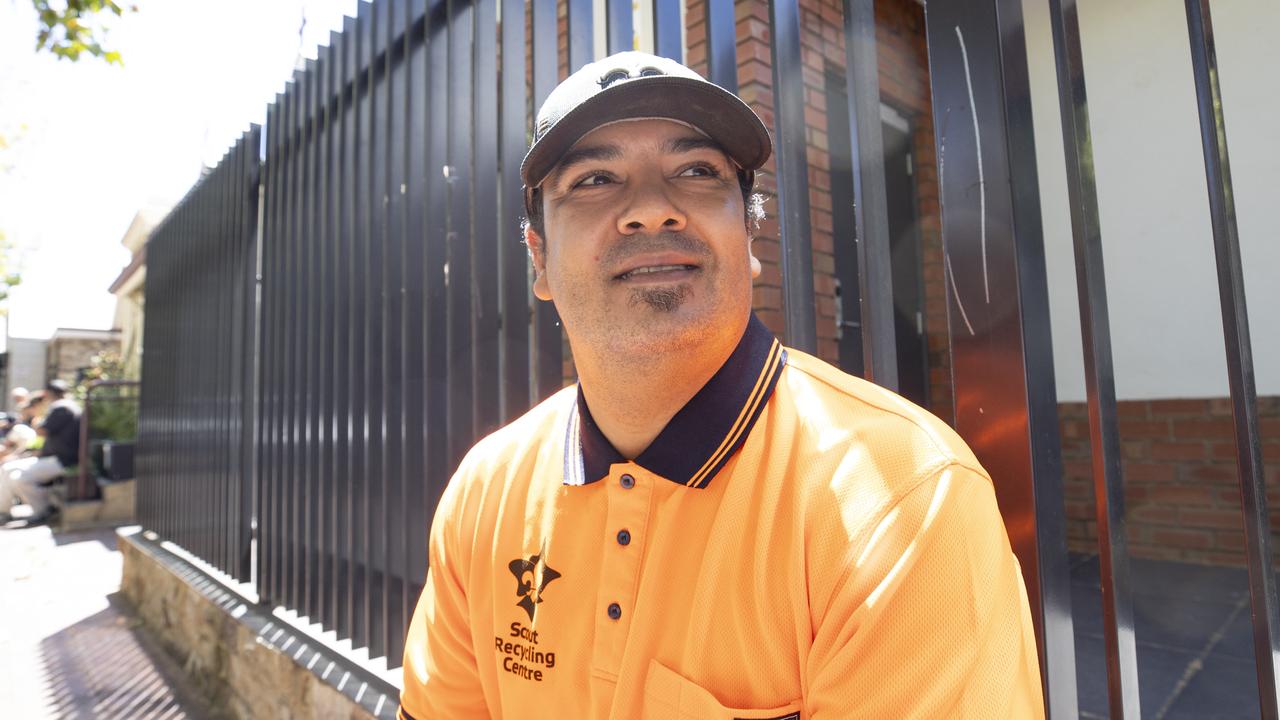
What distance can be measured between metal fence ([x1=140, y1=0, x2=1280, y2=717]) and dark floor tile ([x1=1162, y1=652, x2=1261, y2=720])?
1.69 m

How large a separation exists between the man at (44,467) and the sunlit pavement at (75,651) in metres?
3.14

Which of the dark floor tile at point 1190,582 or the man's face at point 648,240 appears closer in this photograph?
the man's face at point 648,240

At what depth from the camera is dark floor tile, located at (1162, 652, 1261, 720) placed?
8.04 feet

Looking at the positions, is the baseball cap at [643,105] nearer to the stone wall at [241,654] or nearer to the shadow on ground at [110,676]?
the stone wall at [241,654]

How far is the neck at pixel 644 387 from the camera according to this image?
56.0 inches

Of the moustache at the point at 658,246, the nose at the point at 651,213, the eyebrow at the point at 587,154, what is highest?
the eyebrow at the point at 587,154

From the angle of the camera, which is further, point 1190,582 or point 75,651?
point 75,651

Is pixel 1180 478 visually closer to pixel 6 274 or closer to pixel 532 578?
pixel 532 578

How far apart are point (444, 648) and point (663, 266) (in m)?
0.97

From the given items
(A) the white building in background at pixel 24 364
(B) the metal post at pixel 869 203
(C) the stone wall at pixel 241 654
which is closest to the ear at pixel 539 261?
(B) the metal post at pixel 869 203

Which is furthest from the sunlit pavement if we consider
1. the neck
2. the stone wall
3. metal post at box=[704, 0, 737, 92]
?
metal post at box=[704, 0, 737, 92]

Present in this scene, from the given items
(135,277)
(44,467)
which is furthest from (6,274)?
(44,467)

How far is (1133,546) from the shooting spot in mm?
4527

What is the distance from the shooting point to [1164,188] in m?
4.42
